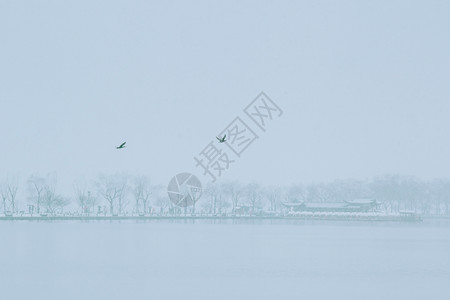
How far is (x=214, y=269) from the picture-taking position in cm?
2441

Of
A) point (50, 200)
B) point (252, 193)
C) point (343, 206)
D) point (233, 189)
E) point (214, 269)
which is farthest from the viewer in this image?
point (252, 193)

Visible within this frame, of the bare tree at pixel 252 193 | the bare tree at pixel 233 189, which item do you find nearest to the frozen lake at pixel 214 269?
the bare tree at pixel 233 189

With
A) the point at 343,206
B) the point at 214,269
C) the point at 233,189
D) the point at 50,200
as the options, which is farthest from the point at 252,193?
the point at 214,269

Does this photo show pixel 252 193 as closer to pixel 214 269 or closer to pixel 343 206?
pixel 343 206

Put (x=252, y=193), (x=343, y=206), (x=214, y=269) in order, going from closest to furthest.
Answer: (x=214, y=269) < (x=343, y=206) < (x=252, y=193)

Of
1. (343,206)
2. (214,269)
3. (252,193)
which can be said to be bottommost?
(214,269)

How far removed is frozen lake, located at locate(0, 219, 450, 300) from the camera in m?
19.3

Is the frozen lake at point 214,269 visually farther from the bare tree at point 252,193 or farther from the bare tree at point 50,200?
the bare tree at point 252,193

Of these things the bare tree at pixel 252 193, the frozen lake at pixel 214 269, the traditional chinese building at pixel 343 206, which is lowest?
the frozen lake at pixel 214 269

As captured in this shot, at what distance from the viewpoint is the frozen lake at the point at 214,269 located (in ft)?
63.3

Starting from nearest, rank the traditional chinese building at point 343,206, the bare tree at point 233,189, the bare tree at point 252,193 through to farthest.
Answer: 1. the traditional chinese building at point 343,206
2. the bare tree at point 233,189
3. the bare tree at point 252,193

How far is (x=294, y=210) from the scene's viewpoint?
93312mm

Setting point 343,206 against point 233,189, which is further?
point 233,189

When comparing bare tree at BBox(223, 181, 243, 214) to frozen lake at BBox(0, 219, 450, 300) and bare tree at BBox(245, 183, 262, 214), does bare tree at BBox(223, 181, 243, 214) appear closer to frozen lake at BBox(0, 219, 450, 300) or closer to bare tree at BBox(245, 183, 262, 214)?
bare tree at BBox(245, 183, 262, 214)
